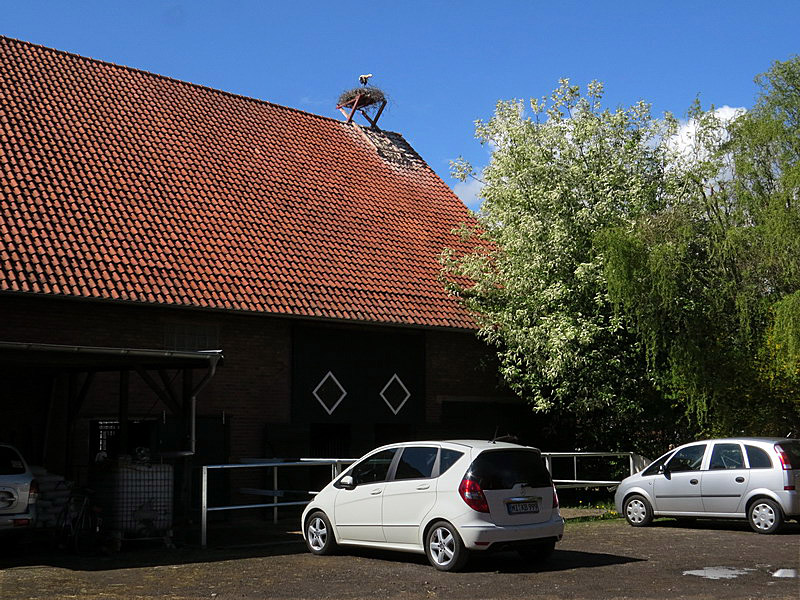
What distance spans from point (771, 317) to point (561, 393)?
491 cm

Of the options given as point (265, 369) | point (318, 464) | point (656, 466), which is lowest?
point (656, 466)

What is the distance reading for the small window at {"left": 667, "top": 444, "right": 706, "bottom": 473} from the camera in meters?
16.9

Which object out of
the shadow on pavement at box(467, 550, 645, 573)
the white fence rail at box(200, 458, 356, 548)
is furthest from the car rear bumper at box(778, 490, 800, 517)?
the white fence rail at box(200, 458, 356, 548)

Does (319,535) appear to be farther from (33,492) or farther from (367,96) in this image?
(367,96)

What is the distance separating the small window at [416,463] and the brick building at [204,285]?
3.85 m

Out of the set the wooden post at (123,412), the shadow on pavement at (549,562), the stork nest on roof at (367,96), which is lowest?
the shadow on pavement at (549,562)

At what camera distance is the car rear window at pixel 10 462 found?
1378 centimetres

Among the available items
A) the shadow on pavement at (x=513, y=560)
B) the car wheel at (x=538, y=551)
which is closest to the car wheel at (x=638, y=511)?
the shadow on pavement at (x=513, y=560)

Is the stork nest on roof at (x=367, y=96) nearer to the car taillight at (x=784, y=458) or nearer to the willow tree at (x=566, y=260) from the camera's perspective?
the willow tree at (x=566, y=260)

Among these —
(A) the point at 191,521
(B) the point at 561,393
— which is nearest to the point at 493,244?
(B) the point at 561,393

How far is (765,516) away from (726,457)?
4.05 feet

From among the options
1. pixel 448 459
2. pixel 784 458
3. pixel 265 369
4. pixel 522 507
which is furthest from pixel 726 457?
pixel 265 369

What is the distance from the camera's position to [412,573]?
11.7m

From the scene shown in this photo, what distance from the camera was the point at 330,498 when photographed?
43.9 ft
